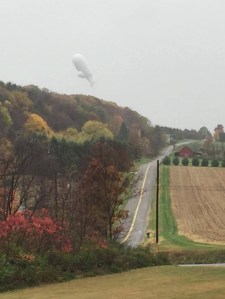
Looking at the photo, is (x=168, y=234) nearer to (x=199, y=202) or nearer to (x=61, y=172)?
(x=199, y=202)

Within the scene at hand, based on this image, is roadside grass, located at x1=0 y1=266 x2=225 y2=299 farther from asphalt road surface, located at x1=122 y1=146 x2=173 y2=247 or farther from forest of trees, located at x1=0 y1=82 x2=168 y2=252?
asphalt road surface, located at x1=122 y1=146 x2=173 y2=247

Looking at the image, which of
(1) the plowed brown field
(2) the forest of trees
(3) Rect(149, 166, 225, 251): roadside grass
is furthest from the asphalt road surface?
(1) the plowed brown field

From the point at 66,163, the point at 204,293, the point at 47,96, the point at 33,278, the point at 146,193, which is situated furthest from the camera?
the point at 47,96

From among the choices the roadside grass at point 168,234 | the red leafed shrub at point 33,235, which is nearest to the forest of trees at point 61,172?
the red leafed shrub at point 33,235

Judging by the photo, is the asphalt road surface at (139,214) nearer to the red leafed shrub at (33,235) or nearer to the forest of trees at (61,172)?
the forest of trees at (61,172)

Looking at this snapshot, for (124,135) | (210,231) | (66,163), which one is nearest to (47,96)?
(124,135)

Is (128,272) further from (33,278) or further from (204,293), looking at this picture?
(204,293)

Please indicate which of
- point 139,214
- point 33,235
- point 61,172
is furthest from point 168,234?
point 61,172
